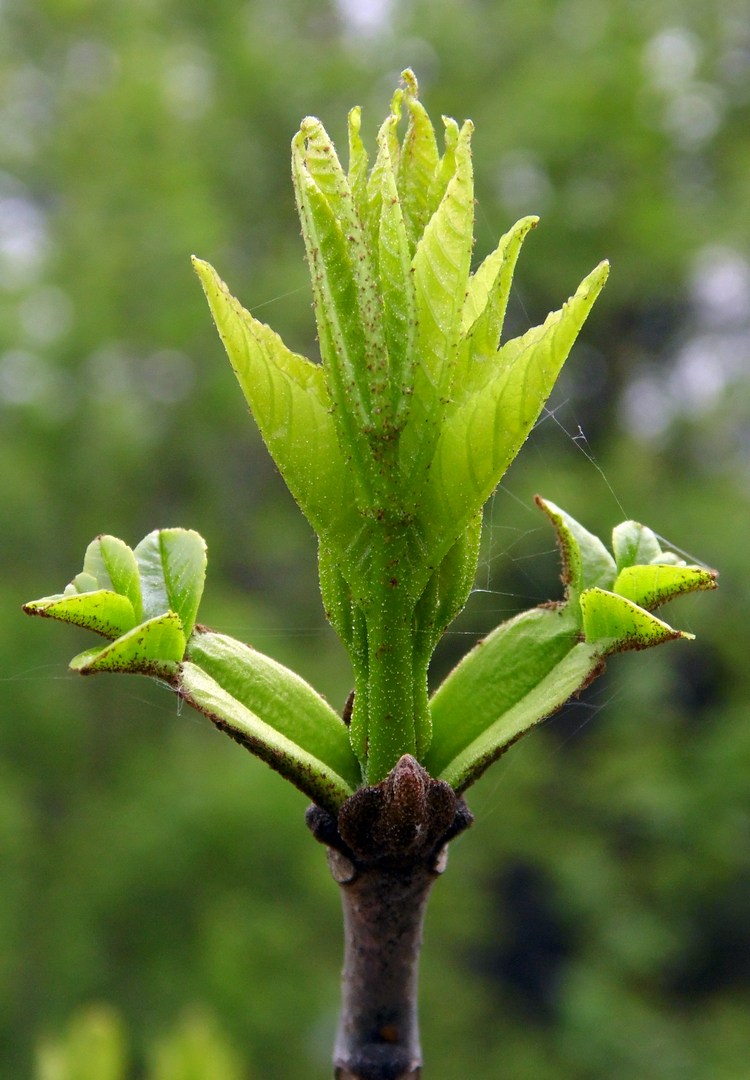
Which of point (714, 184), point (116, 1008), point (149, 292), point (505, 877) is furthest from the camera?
point (714, 184)

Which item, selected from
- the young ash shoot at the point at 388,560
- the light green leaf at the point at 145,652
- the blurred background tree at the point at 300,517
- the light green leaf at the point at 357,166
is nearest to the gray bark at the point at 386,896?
the young ash shoot at the point at 388,560

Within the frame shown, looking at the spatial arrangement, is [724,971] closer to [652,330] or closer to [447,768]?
[652,330]

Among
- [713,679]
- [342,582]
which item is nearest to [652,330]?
[713,679]

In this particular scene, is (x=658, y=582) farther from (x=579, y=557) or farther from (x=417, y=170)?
(x=417, y=170)

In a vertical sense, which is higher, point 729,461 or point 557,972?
point 729,461

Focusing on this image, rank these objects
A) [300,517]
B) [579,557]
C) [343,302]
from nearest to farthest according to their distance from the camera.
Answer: [343,302] → [579,557] → [300,517]

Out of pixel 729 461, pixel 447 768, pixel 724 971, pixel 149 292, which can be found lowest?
pixel 447 768

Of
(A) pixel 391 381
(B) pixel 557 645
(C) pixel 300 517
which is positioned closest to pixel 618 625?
(B) pixel 557 645
